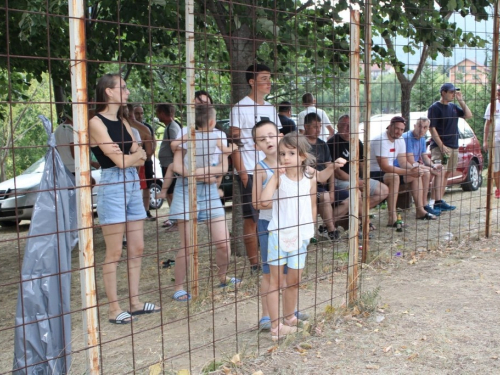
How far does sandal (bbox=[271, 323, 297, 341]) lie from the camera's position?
13.2ft

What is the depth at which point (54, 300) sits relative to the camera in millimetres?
3240

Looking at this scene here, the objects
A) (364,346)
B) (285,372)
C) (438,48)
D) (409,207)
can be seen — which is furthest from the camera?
(409,207)

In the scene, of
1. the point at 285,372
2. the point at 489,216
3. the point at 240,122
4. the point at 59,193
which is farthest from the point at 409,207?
the point at 59,193

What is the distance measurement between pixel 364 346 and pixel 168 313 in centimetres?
154

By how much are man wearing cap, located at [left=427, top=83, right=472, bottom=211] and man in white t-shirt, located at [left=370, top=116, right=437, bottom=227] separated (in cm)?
50

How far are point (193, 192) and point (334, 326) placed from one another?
150 cm

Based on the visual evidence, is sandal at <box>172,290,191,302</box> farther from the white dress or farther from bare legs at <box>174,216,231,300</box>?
the white dress

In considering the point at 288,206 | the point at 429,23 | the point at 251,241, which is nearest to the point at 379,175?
the point at 429,23

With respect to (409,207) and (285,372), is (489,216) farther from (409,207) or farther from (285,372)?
(285,372)

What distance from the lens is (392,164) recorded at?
7828 mm

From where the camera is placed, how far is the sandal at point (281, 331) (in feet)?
13.2

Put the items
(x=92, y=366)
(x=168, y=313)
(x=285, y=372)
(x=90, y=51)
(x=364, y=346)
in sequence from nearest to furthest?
(x=92, y=366) < (x=285, y=372) < (x=364, y=346) < (x=168, y=313) < (x=90, y=51)

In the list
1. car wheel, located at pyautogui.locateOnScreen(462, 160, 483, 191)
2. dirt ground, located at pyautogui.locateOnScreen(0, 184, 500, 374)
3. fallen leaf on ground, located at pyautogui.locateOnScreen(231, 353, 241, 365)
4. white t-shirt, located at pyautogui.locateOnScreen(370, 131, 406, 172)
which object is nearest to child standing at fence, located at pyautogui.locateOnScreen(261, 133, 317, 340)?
dirt ground, located at pyautogui.locateOnScreen(0, 184, 500, 374)

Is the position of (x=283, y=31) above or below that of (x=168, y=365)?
above
